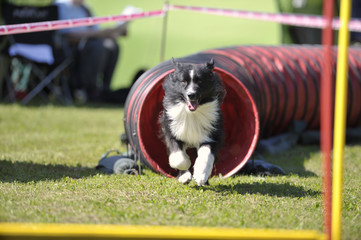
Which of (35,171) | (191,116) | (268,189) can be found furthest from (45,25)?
(268,189)

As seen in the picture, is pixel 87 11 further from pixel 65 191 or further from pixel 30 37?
pixel 65 191

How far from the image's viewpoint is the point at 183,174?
404cm

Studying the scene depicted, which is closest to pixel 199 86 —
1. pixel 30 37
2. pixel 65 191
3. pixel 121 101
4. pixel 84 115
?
pixel 65 191

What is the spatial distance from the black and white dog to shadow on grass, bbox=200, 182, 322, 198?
0.26 m

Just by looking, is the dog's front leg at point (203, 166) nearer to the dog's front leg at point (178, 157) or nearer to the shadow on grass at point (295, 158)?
the dog's front leg at point (178, 157)

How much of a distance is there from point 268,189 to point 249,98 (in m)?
0.93

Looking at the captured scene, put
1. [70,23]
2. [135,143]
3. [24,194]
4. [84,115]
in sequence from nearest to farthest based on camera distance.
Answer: [24,194] < [135,143] < [70,23] < [84,115]

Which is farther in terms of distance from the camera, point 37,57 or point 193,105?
point 37,57

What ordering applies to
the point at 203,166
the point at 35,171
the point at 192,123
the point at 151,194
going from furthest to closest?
the point at 35,171
the point at 192,123
the point at 203,166
the point at 151,194

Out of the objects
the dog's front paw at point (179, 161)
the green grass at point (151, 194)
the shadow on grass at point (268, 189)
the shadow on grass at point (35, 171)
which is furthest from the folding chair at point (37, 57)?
the shadow on grass at point (268, 189)

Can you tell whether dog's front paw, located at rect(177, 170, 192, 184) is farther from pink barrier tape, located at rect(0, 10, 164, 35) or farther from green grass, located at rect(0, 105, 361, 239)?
pink barrier tape, located at rect(0, 10, 164, 35)

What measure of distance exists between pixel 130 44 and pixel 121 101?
3178 mm

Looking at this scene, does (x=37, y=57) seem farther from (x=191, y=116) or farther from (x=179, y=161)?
(x=179, y=161)

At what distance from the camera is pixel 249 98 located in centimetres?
441
